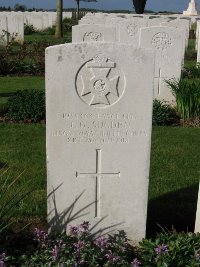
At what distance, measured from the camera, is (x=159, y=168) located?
5.92m

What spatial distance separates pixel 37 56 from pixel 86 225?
10.3m

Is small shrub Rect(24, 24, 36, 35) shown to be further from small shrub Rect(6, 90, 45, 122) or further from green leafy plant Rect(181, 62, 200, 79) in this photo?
small shrub Rect(6, 90, 45, 122)

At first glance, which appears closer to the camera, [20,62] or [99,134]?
[99,134]

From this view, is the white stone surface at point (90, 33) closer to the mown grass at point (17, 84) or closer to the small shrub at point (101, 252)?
the mown grass at point (17, 84)

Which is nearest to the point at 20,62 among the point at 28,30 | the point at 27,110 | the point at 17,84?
the point at 17,84

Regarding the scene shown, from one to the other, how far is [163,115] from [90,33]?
310 cm

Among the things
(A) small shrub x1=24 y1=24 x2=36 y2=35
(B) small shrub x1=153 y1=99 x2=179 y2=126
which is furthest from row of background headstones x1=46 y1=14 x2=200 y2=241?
(A) small shrub x1=24 y1=24 x2=36 y2=35

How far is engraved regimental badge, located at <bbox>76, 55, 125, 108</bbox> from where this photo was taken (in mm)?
3604

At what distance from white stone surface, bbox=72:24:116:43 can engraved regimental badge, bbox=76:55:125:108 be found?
6340 millimetres

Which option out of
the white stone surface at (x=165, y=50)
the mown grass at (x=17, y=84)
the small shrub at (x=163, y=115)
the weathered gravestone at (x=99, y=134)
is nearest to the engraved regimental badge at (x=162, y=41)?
the white stone surface at (x=165, y=50)

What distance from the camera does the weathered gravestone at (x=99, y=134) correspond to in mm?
3596

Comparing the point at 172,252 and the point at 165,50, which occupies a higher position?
the point at 165,50

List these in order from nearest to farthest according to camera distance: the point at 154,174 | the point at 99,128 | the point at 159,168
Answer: the point at 99,128
the point at 154,174
the point at 159,168

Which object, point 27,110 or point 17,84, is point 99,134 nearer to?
point 27,110
